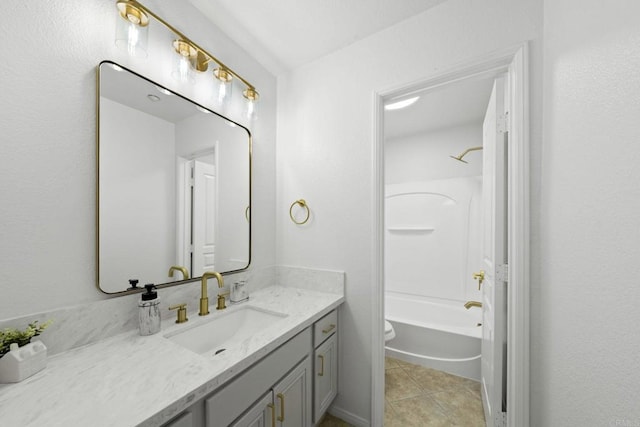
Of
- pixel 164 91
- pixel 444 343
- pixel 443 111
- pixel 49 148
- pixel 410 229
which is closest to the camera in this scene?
pixel 49 148

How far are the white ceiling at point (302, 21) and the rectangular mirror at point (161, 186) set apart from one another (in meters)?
0.57

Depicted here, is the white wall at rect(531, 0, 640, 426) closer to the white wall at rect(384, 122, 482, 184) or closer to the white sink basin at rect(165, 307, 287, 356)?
the white sink basin at rect(165, 307, 287, 356)

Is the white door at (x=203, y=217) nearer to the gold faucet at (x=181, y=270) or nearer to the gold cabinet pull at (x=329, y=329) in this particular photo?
the gold faucet at (x=181, y=270)

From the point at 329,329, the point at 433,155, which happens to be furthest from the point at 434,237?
the point at 329,329

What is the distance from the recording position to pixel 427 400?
1.76 metres

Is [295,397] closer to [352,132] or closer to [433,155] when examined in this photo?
[352,132]

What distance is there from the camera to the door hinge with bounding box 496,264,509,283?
1222 mm

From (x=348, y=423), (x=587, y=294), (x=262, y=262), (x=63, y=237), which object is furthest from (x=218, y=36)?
(x=348, y=423)

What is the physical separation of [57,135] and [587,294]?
1.83 m

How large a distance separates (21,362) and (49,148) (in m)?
0.68

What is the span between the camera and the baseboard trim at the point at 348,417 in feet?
4.88

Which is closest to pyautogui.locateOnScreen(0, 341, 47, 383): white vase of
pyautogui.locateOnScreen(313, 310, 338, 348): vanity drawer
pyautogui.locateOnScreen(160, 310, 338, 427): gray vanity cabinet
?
pyautogui.locateOnScreen(160, 310, 338, 427): gray vanity cabinet

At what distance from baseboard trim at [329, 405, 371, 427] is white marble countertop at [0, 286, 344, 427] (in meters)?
0.92

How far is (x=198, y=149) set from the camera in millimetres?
1336
